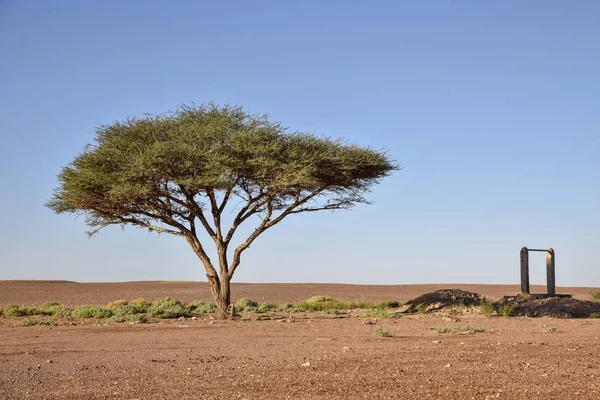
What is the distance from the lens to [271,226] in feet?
92.4

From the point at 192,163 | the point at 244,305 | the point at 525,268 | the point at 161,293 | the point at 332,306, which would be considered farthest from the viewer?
the point at 161,293

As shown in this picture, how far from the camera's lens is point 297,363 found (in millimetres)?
13422

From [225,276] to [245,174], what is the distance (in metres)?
3.97

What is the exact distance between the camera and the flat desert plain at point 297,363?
10.4 metres

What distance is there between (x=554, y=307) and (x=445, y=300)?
477 centimetres

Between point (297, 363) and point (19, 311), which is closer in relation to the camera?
point (297, 363)

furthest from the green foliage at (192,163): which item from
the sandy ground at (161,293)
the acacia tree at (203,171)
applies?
the sandy ground at (161,293)

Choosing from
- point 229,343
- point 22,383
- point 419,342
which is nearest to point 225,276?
point 229,343

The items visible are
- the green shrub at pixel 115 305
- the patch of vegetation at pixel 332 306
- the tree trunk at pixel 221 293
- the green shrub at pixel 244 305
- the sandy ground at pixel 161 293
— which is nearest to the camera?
the tree trunk at pixel 221 293

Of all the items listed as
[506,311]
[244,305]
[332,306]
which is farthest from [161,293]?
[506,311]

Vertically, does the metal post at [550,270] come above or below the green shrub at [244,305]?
above

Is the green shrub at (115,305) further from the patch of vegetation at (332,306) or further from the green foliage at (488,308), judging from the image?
the green foliage at (488,308)

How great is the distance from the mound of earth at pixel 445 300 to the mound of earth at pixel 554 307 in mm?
1520

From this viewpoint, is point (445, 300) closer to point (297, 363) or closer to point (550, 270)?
point (550, 270)
